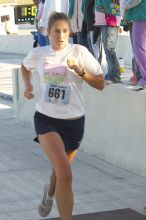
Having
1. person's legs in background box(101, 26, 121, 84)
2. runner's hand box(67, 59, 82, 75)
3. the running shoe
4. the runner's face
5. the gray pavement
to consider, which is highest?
the runner's face

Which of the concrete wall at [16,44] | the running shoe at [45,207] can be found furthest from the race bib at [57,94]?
the concrete wall at [16,44]

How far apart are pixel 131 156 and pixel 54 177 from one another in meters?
2.18

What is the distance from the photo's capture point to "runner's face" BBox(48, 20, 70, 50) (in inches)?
215

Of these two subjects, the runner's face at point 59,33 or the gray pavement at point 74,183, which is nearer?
the runner's face at point 59,33

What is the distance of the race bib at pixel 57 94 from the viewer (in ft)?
17.7

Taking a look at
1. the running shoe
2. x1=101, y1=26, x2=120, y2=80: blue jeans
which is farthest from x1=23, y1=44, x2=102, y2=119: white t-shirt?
x1=101, y1=26, x2=120, y2=80: blue jeans

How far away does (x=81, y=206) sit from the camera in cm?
628

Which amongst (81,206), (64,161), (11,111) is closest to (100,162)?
(81,206)

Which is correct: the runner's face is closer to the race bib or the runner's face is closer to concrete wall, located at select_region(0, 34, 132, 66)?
the race bib

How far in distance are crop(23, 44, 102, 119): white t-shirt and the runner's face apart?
0.07 m

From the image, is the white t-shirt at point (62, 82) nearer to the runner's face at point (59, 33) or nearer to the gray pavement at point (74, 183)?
the runner's face at point (59, 33)

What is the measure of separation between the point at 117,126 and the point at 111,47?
3.59ft

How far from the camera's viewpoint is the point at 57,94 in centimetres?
540

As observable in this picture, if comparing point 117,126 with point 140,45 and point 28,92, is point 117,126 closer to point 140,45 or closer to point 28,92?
point 140,45
